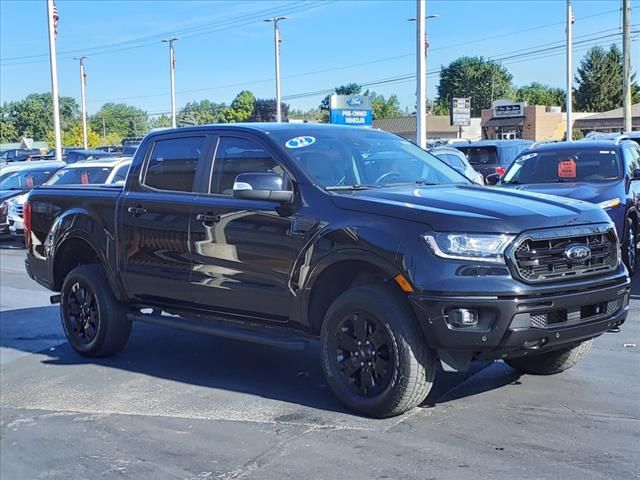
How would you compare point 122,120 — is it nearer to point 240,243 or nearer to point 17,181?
point 17,181

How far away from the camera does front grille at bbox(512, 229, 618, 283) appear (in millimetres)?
4812

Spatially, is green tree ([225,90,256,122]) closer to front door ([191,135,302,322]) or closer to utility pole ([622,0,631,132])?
utility pole ([622,0,631,132])

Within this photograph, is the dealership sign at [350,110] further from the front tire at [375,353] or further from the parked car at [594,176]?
the front tire at [375,353]

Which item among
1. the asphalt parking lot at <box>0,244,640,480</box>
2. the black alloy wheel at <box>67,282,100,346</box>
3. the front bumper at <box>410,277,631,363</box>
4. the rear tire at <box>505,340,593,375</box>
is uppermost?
the front bumper at <box>410,277,631,363</box>

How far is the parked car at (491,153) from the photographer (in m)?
20.8

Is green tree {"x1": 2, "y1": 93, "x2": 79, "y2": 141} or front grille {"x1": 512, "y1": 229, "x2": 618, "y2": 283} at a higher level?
green tree {"x1": 2, "y1": 93, "x2": 79, "y2": 141}

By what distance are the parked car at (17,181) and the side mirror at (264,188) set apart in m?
14.2

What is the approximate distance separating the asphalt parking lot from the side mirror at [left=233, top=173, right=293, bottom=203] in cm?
148

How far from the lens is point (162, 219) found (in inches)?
260

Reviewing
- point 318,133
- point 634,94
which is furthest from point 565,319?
point 634,94

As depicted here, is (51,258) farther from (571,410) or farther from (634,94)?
(634,94)

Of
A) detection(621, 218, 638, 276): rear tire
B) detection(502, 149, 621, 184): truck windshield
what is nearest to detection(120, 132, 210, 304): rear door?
detection(621, 218, 638, 276): rear tire

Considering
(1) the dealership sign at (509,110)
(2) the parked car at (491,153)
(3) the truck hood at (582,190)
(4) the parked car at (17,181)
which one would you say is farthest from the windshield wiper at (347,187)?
(1) the dealership sign at (509,110)

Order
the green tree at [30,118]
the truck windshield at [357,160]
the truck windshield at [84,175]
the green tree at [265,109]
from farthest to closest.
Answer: the green tree at [30,118]
the green tree at [265,109]
the truck windshield at [84,175]
the truck windshield at [357,160]
